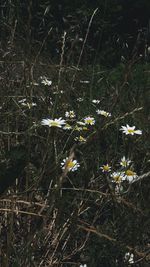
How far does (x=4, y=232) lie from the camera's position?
68.6 inches

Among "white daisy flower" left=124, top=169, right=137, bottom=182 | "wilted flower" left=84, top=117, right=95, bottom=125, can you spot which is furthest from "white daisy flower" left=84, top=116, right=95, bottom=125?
"white daisy flower" left=124, top=169, right=137, bottom=182

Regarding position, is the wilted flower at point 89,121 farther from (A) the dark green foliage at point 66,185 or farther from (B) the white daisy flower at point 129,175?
(B) the white daisy flower at point 129,175

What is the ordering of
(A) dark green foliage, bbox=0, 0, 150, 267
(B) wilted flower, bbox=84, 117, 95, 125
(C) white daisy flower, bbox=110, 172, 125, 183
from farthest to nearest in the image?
(B) wilted flower, bbox=84, 117, 95, 125
(C) white daisy flower, bbox=110, 172, 125, 183
(A) dark green foliage, bbox=0, 0, 150, 267

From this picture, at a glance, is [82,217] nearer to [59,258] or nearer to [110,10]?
[59,258]

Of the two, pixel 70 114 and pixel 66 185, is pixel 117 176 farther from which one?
pixel 70 114

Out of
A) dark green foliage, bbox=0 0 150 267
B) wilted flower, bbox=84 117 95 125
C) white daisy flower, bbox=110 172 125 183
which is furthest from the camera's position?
wilted flower, bbox=84 117 95 125

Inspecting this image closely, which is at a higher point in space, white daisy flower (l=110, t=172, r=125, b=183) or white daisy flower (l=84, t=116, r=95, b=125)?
white daisy flower (l=84, t=116, r=95, b=125)

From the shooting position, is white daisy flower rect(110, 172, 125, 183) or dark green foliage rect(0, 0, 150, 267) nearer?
dark green foliage rect(0, 0, 150, 267)

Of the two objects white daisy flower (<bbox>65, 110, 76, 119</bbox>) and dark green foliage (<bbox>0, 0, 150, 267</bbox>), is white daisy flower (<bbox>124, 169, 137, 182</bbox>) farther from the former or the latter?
white daisy flower (<bbox>65, 110, 76, 119</bbox>)

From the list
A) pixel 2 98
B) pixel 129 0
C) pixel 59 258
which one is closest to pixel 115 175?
pixel 59 258

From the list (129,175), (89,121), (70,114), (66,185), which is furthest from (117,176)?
(70,114)

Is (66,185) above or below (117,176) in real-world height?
below

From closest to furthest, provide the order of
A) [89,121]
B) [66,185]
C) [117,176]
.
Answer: [117,176] < [66,185] < [89,121]

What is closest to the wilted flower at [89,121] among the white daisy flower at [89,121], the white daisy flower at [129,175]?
the white daisy flower at [89,121]
